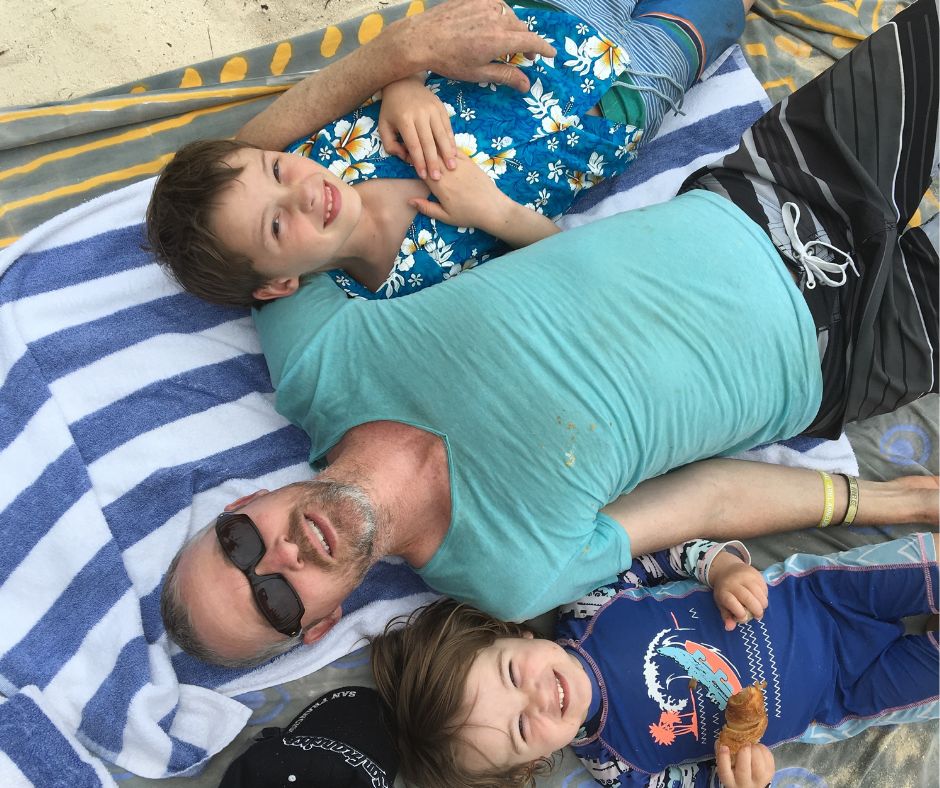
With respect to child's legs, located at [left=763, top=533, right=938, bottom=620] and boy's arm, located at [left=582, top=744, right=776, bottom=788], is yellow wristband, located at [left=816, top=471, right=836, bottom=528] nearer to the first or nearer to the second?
child's legs, located at [left=763, top=533, right=938, bottom=620]

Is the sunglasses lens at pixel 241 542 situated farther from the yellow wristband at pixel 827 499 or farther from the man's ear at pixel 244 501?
the yellow wristband at pixel 827 499

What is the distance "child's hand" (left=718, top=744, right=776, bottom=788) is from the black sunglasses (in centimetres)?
135

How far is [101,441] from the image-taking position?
8.34 ft

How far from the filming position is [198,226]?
90.1 inches

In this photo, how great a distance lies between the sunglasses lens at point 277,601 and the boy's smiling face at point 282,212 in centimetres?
93

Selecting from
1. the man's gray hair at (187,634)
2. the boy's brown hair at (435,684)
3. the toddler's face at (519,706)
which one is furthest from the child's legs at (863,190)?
the man's gray hair at (187,634)

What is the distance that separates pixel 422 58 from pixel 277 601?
1.66 metres

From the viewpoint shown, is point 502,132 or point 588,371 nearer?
point 588,371

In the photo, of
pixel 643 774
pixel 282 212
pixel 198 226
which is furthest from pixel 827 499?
pixel 198 226

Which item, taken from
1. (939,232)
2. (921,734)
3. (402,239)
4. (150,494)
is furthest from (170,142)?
(921,734)

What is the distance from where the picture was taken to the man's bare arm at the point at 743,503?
2.50m

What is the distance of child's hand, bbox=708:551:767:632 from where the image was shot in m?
2.38

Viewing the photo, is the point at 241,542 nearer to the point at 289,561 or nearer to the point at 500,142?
the point at 289,561

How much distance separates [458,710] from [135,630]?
1015mm
